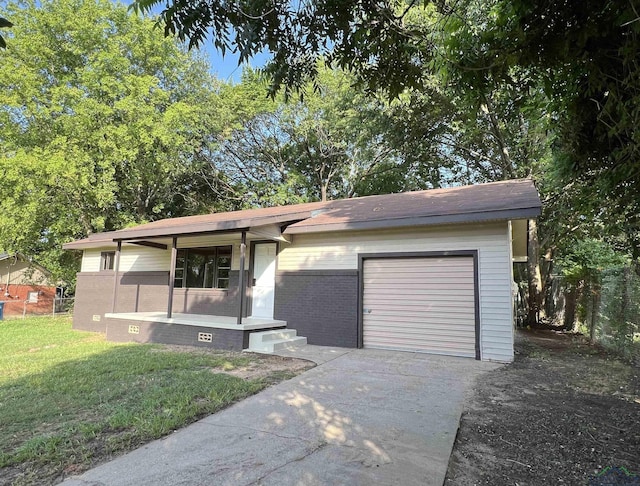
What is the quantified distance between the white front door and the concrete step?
1327mm

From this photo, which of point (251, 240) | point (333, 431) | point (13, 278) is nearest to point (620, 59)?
→ point (333, 431)

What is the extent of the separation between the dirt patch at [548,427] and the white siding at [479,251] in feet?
2.54

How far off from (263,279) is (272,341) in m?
2.44

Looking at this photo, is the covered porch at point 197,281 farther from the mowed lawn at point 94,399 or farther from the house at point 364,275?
the mowed lawn at point 94,399

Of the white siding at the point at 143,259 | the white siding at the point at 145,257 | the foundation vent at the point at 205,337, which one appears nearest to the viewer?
the foundation vent at the point at 205,337

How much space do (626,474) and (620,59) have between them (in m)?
3.28

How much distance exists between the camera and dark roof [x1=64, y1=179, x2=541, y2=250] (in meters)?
7.54

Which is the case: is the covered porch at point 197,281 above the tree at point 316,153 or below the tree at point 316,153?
below

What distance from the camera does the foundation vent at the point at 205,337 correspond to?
883cm

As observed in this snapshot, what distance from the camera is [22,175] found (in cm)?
1562

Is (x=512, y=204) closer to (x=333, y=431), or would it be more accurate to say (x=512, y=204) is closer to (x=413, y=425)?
(x=413, y=425)

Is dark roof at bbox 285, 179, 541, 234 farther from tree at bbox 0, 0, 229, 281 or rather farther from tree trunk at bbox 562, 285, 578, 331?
tree at bbox 0, 0, 229, 281

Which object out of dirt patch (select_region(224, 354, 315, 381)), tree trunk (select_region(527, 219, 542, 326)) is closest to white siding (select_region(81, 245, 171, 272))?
dirt patch (select_region(224, 354, 315, 381))

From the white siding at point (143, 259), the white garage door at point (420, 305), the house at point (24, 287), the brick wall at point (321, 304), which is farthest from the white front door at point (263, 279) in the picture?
the house at point (24, 287)
